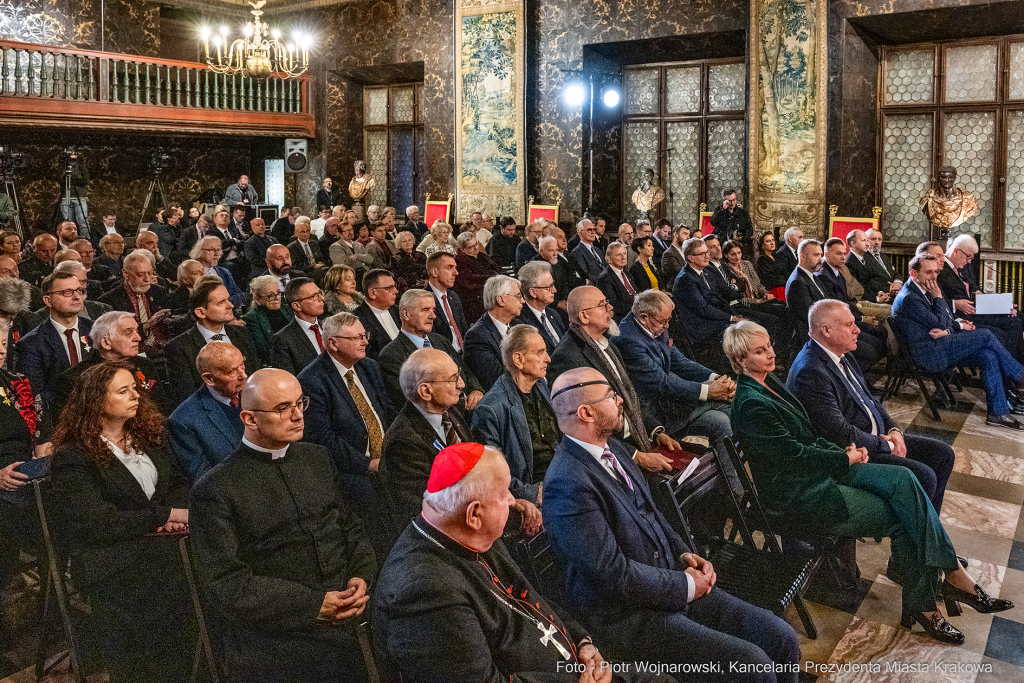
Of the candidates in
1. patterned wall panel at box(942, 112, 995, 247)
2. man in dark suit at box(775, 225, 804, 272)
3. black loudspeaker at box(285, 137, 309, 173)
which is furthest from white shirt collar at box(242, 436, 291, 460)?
black loudspeaker at box(285, 137, 309, 173)

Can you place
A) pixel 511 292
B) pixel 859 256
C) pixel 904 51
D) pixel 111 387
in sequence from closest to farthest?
pixel 111 387 < pixel 511 292 < pixel 859 256 < pixel 904 51

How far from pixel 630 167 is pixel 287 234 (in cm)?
548

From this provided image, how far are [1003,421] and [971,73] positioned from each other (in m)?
6.29

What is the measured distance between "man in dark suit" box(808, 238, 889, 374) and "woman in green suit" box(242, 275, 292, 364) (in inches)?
171

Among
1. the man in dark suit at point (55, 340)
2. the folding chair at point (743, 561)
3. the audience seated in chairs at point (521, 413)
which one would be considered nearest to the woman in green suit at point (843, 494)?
the folding chair at point (743, 561)

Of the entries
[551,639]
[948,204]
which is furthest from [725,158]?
[551,639]

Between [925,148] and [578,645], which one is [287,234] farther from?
[578,645]

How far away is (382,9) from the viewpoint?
14695 millimetres

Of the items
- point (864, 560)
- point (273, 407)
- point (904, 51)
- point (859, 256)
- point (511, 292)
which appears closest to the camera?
point (273, 407)

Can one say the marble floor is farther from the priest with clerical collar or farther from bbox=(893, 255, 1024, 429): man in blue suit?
the priest with clerical collar

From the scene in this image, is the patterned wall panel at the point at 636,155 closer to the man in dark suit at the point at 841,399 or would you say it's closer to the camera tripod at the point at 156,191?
the camera tripod at the point at 156,191

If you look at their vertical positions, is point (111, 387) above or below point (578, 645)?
above

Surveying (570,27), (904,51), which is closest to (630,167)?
(570,27)

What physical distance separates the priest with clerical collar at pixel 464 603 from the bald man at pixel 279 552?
45 cm
